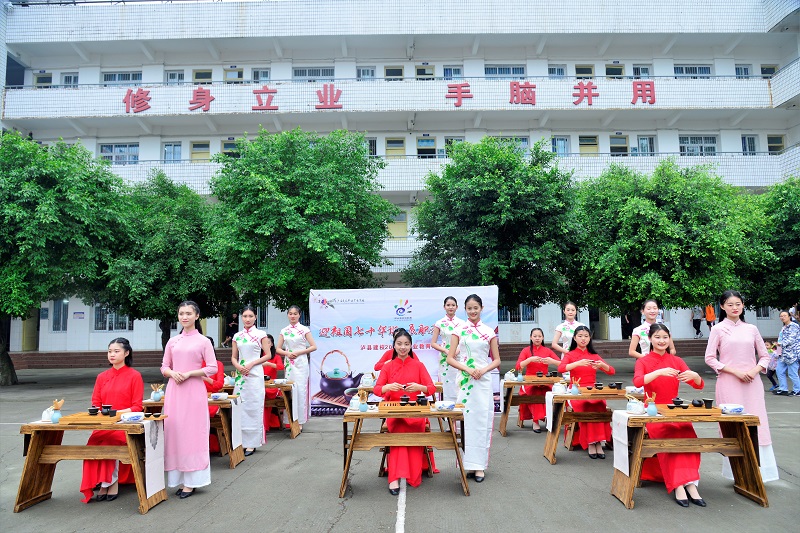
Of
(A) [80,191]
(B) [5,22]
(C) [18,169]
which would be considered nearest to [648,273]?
(A) [80,191]

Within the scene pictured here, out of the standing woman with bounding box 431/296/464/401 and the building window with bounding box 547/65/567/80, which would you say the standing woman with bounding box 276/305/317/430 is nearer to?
the standing woman with bounding box 431/296/464/401

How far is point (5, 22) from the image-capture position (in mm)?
21266

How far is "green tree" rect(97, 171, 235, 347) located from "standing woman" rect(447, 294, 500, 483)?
371 inches

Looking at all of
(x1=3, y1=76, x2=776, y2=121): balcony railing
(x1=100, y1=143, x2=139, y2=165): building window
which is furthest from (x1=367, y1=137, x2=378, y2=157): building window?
(x1=100, y1=143, x2=139, y2=165): building window

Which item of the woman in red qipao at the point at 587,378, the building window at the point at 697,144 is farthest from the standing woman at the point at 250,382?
the building window at the point at 697,144

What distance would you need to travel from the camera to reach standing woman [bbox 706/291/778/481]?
524 centimetres

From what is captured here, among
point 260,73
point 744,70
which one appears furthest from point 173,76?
point 744,70

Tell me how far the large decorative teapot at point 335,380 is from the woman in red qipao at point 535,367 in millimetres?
2853

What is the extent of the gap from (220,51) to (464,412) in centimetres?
2156

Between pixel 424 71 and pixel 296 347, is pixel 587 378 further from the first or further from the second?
pixel 424 71

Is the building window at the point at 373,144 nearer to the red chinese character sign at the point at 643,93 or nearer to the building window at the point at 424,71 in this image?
the building window at the point at 424,71

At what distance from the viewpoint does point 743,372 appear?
205 inches

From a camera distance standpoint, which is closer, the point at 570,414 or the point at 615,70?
the point at 570,414

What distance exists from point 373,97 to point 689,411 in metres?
17.9
